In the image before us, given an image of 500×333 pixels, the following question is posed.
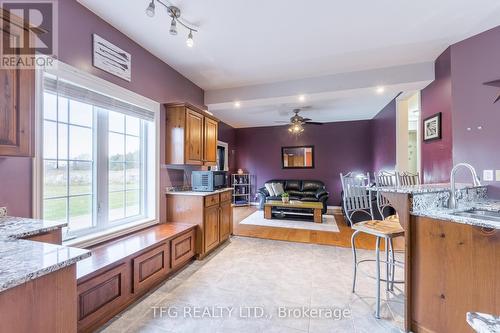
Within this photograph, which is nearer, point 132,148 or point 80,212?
point 80,212

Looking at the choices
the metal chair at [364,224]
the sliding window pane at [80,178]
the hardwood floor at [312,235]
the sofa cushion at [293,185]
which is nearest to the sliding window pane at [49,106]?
the sliding window pane at [80,178]

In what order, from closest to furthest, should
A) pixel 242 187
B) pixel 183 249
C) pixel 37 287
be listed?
pixel 37 287, pixel 183 249, pixel 242 187

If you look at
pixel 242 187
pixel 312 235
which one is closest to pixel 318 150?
pixel 242 187

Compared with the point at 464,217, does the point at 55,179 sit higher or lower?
higher

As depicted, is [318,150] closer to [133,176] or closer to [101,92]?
[133,176]

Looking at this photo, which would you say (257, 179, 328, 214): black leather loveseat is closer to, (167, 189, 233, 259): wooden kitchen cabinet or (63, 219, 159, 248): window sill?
(167, 189, 233, 259): wooden kitchen cabinet

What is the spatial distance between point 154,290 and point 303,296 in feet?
5.05

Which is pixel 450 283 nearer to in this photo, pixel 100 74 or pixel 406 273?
pixel 406 273

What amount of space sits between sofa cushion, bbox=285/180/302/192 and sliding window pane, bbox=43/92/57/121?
600 centimetres

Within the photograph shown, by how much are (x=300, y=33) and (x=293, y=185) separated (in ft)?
16.6

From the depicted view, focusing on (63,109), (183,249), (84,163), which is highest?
(63,109)

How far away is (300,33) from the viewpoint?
254 centimetres

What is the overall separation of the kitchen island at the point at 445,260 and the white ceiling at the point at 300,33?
1766mm

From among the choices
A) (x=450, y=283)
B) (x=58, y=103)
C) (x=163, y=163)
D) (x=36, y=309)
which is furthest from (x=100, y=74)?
(x=450, y=283)
